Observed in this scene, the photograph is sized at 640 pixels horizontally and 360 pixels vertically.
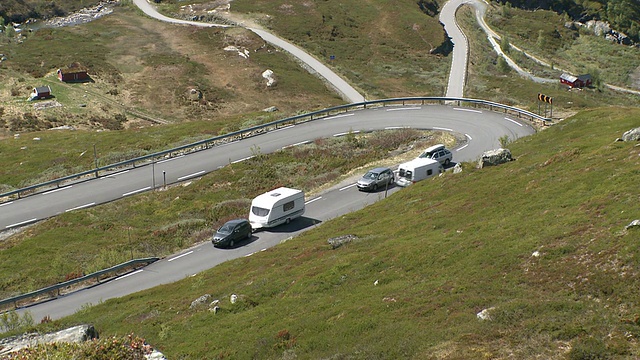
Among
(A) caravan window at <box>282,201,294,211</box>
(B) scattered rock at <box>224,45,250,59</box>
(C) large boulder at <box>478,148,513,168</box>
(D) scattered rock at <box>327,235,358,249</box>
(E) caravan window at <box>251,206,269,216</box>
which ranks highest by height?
(C) large boulder at <box>478,148,513,168</box>

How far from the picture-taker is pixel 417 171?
55281mm

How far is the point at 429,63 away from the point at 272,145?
6252 centimetres

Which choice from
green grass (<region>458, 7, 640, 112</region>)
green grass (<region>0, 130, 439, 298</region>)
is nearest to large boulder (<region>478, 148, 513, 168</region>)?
green grass (<region>0, 130, 439, 298</region>)

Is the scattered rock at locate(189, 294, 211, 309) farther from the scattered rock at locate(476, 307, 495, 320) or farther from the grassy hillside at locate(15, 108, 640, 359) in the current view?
the scattered rock at locate(476, 307, 495, 320)

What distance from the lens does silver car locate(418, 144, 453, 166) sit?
58.9m

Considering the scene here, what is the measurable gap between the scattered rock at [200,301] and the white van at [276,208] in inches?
648

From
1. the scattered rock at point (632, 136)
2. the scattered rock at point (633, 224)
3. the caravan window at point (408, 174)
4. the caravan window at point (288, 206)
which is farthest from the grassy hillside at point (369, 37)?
the scattered rock at point (633, 224)

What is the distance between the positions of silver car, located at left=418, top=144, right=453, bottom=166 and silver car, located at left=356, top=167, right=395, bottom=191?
419 cm

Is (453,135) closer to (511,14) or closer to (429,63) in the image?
(429,63)

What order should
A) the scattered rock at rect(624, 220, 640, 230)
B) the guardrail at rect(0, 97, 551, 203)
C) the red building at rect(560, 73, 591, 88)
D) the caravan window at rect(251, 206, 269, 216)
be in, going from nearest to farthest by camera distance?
the scattered rock at rect(624, 220, 640, 230) → the caravan window at rect(251, 206, 269, 216) → the guardrail at rect(0, 97, 551, 203) → the red building at rect(560, 73, 591, 88)

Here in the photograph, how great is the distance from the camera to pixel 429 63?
12388 cm

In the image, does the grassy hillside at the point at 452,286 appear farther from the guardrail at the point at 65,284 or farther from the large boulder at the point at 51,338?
the guardrail at the point at 65,284

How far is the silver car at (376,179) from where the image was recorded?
55781 mm

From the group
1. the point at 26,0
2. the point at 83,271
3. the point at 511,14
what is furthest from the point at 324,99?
the point at 26,0
